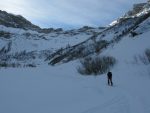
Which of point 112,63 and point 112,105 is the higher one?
point 112,63

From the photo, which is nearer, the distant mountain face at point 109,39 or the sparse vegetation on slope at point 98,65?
the sparse vegetation on slope at point 98,65

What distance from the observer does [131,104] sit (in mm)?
16672

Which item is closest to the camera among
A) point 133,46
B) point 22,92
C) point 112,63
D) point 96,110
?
point 96,110

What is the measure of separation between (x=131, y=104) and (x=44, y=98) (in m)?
5.74

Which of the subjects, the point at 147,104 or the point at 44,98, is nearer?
the point at 147,104

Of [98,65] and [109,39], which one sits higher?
[109,39]

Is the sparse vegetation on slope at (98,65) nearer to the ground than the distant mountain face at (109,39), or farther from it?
nearer to the ground

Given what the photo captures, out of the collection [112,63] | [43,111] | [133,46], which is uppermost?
[133,46]

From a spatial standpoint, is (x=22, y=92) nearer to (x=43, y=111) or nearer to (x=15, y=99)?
(x=15, y=99)

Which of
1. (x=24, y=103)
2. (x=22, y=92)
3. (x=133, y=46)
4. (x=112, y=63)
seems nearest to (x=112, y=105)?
(x=24, y=103)

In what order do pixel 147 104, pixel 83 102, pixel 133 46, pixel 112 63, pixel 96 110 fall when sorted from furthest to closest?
pixel 133 46 < pixel 112 63 < pixel 83 102 < pixel 147 104 < pixel 96 110

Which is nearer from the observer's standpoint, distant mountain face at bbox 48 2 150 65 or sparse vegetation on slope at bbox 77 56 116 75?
sparse vegetation on slope at bbox 77 56 116 75

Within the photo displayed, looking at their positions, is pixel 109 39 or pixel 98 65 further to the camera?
pixel 109 39

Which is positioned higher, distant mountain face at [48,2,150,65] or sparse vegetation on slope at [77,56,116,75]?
distant mountain face at [48,2,150,65]
